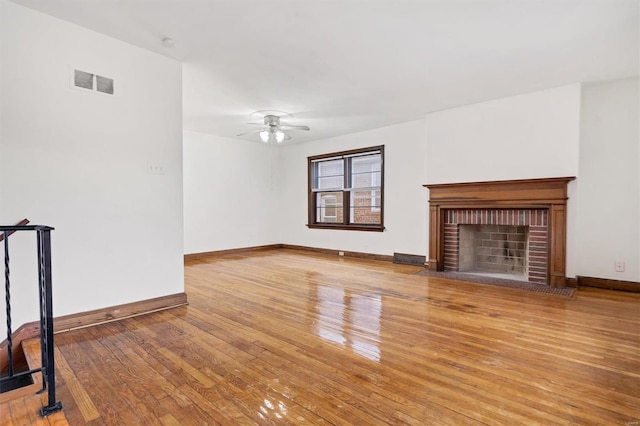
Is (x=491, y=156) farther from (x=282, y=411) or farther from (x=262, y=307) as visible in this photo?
(x=282, y=411)

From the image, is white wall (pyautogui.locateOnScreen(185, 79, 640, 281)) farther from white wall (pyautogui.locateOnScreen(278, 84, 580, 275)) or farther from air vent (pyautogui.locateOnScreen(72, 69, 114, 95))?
air vent (pyautogui.locateOnScreen(72, 69, 114, 95))

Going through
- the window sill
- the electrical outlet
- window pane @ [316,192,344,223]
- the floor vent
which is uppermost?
the electrical outlet

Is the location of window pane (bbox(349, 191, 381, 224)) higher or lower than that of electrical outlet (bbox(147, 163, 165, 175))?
lower

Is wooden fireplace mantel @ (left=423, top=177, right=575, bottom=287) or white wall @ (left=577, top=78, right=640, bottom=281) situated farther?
wooden fireplace mantel @ (left=423, top=177, right=575, bottom=287)

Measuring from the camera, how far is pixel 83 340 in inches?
96.0

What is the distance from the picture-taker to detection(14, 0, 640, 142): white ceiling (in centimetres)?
241

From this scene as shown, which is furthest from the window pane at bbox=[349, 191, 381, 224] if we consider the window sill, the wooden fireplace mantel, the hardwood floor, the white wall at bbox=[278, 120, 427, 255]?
the hardwood floor

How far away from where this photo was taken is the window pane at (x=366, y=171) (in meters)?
6.21

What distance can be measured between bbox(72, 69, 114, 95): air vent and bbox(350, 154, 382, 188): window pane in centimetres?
440

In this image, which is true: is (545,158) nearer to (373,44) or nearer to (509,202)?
(509,202)

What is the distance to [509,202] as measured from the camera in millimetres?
4320

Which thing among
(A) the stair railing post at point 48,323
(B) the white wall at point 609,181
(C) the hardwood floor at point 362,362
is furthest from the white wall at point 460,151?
(A) the stair railing post at point 48,323

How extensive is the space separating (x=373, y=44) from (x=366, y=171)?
11.7ft

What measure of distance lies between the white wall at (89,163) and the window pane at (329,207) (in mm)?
3986
